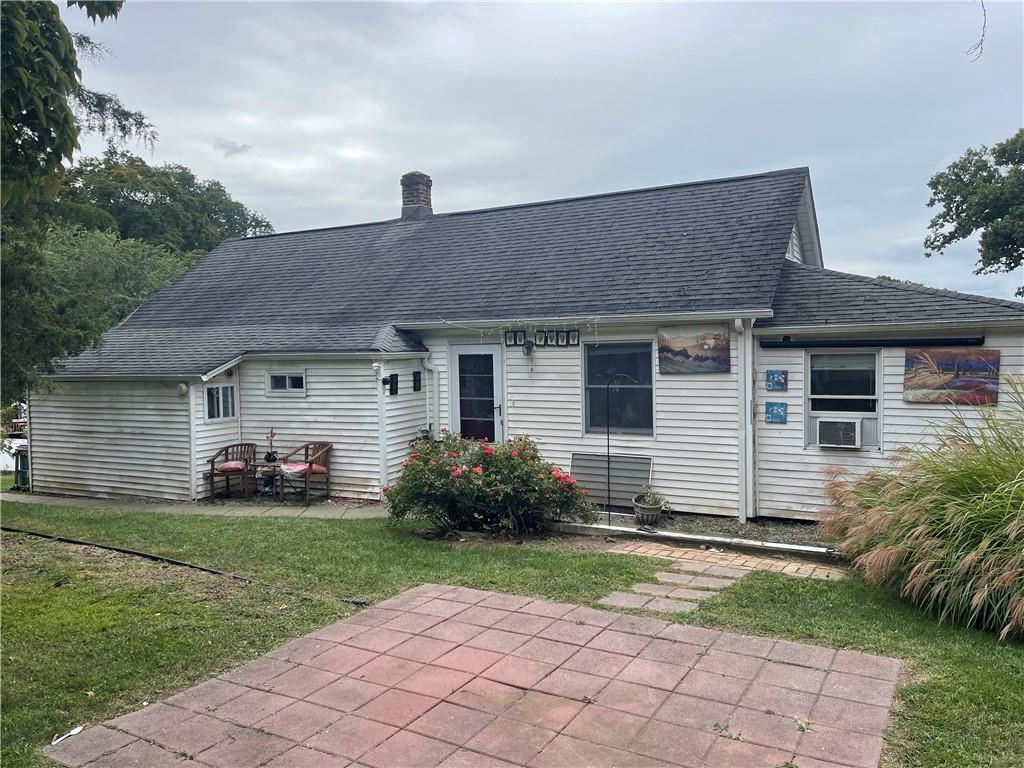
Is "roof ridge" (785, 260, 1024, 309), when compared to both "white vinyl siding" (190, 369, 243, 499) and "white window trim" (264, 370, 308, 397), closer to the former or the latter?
"white window trim" (264, 370, 308, 397)

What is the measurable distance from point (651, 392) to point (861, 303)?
2815 millimetres

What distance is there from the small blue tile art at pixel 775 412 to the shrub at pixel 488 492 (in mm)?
2630

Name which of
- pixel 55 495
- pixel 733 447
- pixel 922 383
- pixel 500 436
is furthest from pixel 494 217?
pixel 55 495

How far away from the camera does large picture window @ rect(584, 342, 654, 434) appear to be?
9.79 metres

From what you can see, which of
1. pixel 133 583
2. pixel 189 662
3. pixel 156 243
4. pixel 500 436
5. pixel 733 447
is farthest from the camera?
pixel 156 243

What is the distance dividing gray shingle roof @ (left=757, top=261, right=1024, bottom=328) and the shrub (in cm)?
336

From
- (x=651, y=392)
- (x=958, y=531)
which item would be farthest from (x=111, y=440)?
(x=958, y=531)

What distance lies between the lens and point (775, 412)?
9.01 m

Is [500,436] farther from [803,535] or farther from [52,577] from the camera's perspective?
[52,577]

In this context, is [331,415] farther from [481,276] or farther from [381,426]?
[481,276]

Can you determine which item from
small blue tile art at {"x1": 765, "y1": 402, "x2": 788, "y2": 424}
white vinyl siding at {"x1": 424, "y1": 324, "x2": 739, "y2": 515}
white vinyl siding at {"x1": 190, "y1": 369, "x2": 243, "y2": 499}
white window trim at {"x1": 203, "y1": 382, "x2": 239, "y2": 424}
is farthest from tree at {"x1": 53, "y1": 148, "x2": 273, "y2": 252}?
small blue tile art at {"x1": 765, "y1": 402, "x2": 788, "y2": 424}

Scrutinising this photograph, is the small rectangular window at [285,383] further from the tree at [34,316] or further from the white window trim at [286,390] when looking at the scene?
the tree at [34,316]

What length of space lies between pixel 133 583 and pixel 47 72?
451cm

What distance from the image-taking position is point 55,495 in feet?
40.9
